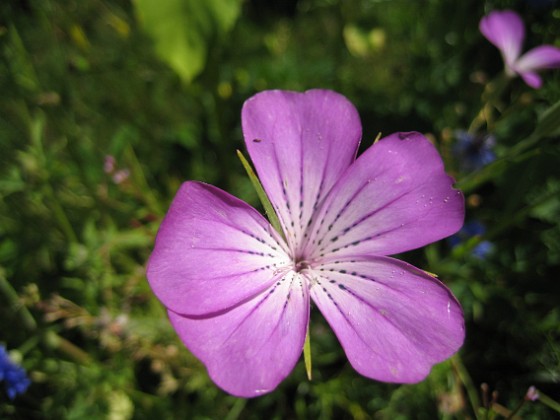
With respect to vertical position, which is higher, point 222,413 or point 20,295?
point 20,295

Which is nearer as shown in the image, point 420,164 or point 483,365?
point 420,164

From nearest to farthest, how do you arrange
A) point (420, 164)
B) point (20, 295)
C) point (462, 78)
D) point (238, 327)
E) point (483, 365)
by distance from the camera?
point (238, 327) < point (420, 164) < point (20, 295) < point (483, 365) < point (462, 78)

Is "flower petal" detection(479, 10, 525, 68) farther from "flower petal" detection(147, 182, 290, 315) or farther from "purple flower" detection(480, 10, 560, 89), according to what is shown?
"flower petal" detection(147, 182, 290, 315)

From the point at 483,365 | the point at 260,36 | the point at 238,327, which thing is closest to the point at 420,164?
→ the point at 238,327

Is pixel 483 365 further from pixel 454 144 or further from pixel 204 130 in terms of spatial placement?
pixel 204 130

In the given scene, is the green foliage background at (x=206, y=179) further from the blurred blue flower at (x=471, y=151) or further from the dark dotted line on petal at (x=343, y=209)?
the dark dotted line on petal at (x=343, y=209)

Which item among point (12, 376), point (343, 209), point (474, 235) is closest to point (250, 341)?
point (343, 209)
